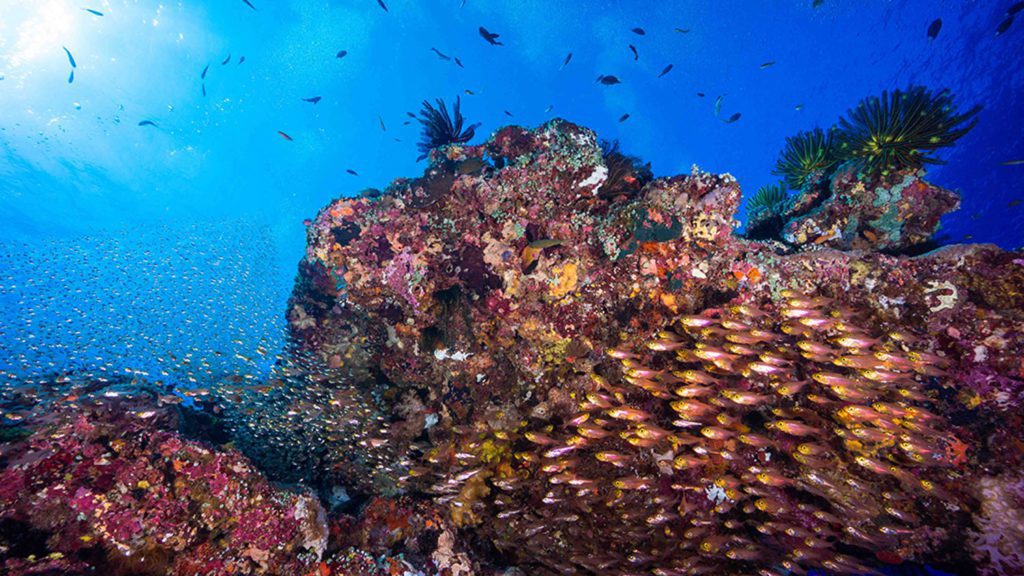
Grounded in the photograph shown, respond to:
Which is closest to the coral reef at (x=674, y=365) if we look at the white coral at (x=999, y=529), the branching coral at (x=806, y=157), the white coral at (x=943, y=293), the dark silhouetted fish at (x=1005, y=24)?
the white coral at (x=943, y=293)

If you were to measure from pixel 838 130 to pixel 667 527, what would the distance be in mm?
8989

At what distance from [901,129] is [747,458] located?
6.55m

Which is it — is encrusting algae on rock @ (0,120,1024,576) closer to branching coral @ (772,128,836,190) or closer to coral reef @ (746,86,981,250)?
coral reef @ (746,86,981,250)

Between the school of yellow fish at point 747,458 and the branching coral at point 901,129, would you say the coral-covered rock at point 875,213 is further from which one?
the school of yellow fish at point 747,458

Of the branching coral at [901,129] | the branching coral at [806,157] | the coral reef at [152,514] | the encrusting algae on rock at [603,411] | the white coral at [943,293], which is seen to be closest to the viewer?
the coral reef at [152,514]

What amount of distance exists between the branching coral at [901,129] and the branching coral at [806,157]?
138 centimetres

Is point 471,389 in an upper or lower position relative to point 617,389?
upper

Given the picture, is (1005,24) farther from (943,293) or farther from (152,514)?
(152,514)

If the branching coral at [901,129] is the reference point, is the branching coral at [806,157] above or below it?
above

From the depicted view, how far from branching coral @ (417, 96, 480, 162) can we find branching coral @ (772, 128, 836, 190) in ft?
26.2

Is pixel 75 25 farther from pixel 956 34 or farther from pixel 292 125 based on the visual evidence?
pixel 956 34

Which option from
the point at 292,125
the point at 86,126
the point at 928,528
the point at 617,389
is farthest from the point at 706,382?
the point at 292,125

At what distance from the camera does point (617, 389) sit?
6344 millimetres

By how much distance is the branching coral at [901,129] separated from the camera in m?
6.99
